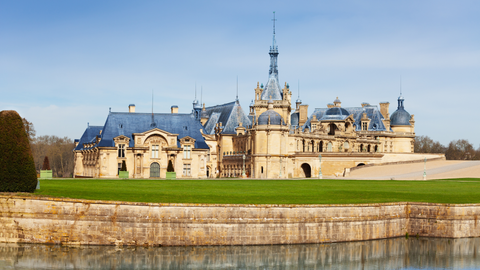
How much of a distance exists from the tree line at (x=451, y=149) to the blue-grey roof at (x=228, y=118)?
235 feet

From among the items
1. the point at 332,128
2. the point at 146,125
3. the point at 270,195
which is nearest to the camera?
the point at 270,195

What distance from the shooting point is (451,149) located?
505 feet

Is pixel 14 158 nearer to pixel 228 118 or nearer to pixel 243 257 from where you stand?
pixel 243 257

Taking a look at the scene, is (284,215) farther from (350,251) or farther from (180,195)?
(180,195)

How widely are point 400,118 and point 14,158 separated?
9098cm

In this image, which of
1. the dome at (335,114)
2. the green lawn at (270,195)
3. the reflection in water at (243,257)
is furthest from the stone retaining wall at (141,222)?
the dome at (335,114)

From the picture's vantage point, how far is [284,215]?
110ft

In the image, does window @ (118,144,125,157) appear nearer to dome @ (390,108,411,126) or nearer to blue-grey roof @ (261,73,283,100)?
blue-grey roof @ (261,73,283,100)

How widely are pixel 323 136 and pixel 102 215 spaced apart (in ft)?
223

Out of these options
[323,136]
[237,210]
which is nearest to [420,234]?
[237,210]

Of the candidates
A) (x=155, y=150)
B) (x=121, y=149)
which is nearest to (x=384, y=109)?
(x=155, y=150)

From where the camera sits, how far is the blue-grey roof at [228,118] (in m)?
96.9

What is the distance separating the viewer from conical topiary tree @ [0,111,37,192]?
3369cm

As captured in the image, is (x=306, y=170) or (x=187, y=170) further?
(x=306, y=170)
